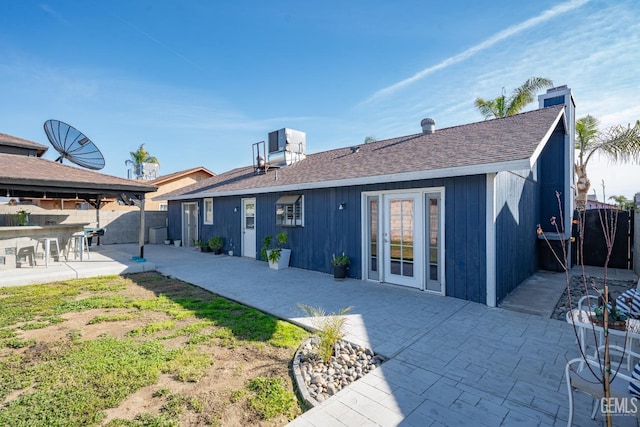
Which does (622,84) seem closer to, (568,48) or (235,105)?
(568,48)

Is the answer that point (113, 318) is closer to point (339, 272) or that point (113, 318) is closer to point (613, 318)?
point (339, 272)

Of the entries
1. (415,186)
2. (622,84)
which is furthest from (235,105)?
(622,84)

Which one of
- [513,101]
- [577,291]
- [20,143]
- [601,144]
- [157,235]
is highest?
[513,101]

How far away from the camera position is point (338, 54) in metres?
10.2

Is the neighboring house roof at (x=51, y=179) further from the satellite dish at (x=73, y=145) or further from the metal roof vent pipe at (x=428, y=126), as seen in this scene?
the metal roof vent pipe at (x=428, y=126)

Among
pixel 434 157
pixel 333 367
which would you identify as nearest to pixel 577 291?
pixel 434 157

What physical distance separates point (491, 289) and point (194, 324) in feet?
17.0

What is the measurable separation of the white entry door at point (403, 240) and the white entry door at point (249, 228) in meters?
5.69

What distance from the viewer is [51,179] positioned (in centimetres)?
852

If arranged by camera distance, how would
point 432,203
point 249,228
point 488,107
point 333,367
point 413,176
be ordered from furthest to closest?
point 488,107 → point 249,228 → point 432,203 → point 413,176 → point 333,367

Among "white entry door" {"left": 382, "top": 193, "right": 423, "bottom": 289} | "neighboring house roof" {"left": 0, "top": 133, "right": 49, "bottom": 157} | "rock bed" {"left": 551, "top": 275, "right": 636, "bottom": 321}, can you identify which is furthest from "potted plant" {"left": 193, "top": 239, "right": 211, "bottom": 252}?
"rock bed" {"left": 551, "top": 275, "right": 636, "bottom": 321}

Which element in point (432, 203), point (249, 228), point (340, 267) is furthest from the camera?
point (249, 228)

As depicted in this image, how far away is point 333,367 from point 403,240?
3.87 m

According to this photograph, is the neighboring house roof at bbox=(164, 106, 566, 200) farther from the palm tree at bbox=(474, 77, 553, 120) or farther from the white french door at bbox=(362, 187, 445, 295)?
the palm tree at bbox=(474, 77, 553, 120)
